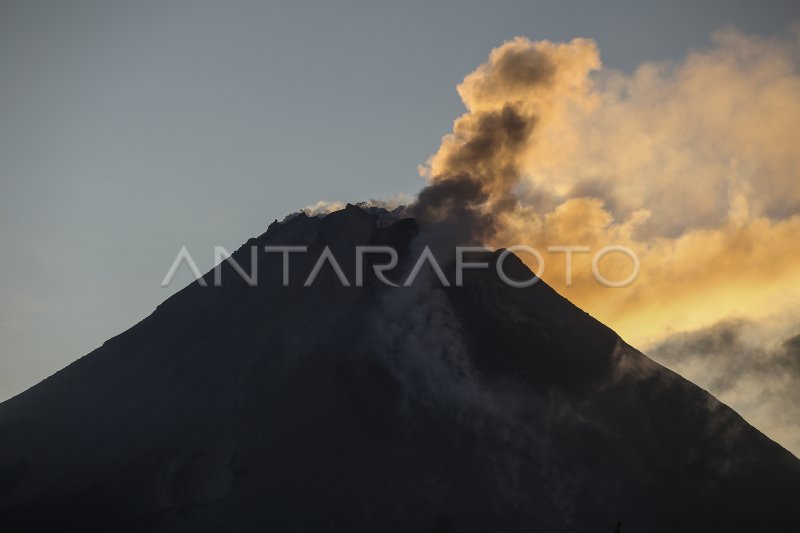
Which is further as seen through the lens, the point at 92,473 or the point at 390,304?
the point at 390,304

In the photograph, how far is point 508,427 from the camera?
119250 mm

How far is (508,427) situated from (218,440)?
3282cm

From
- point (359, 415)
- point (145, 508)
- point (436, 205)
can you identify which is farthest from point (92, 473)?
point (436, 205)

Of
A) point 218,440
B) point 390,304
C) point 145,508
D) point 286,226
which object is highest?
point 286,226

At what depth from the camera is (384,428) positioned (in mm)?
117750

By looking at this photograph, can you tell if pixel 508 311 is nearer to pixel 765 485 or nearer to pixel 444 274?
pixel 444 274

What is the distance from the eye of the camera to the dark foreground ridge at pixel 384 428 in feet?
359

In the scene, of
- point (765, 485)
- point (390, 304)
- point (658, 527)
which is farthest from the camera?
point (390, 304)

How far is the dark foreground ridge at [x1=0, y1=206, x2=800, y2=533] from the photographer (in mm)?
109312

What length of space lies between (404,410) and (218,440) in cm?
2126

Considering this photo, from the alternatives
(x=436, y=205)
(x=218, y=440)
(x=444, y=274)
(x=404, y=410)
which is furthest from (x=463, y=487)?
(x=436, y=205)

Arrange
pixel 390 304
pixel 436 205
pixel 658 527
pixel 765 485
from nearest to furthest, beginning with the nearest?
pixel 658 527 < pixel 765 485 < pixel 390 304 < pixel 436 205

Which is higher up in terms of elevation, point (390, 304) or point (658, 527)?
point (390, 304)

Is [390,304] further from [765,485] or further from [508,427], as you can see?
[765,485]
